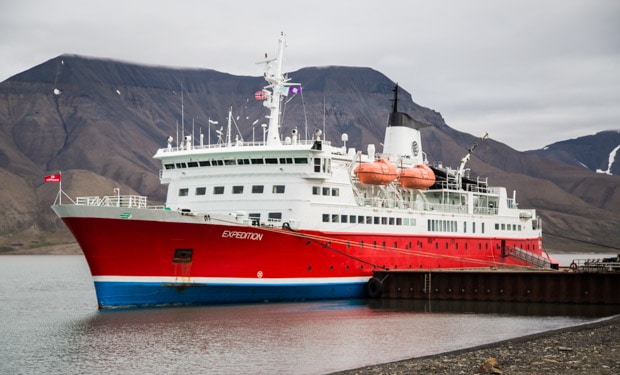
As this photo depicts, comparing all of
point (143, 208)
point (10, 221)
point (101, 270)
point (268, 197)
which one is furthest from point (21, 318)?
point (10, 221)

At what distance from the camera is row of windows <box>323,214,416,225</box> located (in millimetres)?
37719

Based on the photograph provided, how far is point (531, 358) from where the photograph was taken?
71.1ft

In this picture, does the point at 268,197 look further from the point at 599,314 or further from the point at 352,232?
the point at 599,314

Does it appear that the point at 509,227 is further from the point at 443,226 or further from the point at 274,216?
the point at 274,216

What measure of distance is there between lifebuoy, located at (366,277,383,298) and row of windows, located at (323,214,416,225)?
2944 mm

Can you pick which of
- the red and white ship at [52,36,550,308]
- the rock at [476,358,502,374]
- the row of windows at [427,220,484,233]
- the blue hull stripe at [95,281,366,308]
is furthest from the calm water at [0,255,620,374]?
the row of windows at [427,220,484,233]

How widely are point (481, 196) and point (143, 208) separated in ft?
81.3

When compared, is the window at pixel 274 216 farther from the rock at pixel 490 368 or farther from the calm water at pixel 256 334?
the rock at pixel 490 368

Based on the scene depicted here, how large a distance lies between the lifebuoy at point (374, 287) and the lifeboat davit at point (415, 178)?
19.5ft

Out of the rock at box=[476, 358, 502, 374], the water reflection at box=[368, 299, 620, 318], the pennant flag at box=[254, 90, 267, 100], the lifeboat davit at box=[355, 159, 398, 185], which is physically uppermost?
the pennant flag at box=[254, 90, 267, 100]

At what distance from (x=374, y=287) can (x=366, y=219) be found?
3409 millimetres

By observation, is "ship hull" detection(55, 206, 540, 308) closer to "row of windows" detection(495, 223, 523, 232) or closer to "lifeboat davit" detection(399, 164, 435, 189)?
"lifeboat davit" detection(399, 164, 435, 189)

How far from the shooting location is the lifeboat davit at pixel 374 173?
39188mm

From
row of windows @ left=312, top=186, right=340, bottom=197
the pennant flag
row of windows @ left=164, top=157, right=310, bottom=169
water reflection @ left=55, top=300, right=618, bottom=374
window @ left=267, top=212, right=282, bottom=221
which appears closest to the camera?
water reflection @ left=55, top=300, right=618, bottom=374
